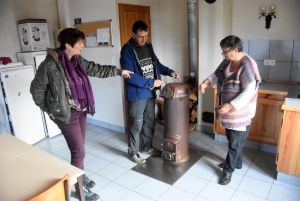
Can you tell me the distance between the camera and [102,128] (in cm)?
373

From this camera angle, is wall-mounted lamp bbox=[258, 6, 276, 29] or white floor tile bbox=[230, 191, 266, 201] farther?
wall-mounted lamp bbox=[258, 6, 276, 29]

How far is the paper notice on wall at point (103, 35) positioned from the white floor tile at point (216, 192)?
217 cm

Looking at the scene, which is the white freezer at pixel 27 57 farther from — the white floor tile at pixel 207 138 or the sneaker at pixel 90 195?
the white floor tile at pixel 207 138

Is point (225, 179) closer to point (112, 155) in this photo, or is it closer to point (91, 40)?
point (112, 155)

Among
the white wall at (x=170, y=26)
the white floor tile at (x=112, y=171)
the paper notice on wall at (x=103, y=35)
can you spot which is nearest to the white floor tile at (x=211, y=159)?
the white wall at (x=170, y=26)

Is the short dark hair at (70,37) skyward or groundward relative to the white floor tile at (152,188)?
skyward

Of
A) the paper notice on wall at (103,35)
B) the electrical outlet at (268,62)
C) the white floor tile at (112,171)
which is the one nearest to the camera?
the white floor tile at (112,171)

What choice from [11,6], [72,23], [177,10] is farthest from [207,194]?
[11,6]

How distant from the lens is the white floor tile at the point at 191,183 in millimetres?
2176

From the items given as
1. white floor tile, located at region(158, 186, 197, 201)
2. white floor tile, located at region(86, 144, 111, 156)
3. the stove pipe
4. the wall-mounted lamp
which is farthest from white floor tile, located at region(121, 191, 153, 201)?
the wall-mounted lamp

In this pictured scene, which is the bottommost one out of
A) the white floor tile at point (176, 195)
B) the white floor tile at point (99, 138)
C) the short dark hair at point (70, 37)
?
the white floor tile at point (176, 195)

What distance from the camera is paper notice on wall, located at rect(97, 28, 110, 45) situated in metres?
3.22

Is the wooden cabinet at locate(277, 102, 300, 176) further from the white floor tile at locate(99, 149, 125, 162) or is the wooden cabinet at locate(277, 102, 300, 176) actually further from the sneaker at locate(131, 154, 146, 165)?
the white floor tile at locate(99, 149, 125, 162)

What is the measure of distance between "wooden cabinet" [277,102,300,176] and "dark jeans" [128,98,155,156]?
126cm
